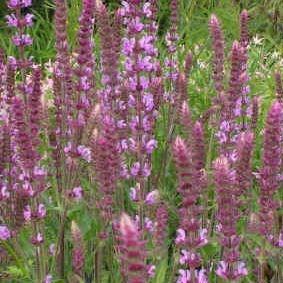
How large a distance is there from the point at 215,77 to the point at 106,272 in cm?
121

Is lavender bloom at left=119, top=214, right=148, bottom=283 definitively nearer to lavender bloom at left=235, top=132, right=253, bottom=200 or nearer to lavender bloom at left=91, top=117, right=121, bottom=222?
lavender bloom at left=91, top=117, right=121, bottom=222

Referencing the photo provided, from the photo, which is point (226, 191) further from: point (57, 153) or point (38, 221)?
point (57, 153)

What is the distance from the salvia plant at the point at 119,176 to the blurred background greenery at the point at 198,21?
3407mm

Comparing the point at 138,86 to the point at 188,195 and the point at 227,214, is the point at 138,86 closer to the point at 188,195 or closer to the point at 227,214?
the point at 227,214

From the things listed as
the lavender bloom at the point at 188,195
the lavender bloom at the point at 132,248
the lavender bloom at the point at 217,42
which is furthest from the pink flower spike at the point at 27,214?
the lavender bloom at the point at 132,248

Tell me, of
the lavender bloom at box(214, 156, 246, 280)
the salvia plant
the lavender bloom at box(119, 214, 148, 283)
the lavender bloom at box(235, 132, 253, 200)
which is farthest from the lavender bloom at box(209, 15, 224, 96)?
the lavender bloom at box(119, 214, 148, 283)

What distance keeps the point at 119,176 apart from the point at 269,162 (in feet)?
3.35

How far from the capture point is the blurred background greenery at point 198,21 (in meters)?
7.55

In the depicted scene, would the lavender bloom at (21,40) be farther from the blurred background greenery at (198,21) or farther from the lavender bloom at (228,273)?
the blurred background greenery at (198,21)

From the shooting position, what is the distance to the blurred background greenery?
7555 millimetres

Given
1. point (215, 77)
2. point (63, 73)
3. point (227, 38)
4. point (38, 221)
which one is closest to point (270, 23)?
point (227, 38)

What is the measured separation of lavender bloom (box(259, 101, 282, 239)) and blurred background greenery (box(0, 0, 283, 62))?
4809 mm

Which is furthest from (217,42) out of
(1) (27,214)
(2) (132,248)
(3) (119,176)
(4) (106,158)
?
(2) (132,248)

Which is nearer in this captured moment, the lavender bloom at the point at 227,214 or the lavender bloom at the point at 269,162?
the lavender bloom at the point at 227,214
